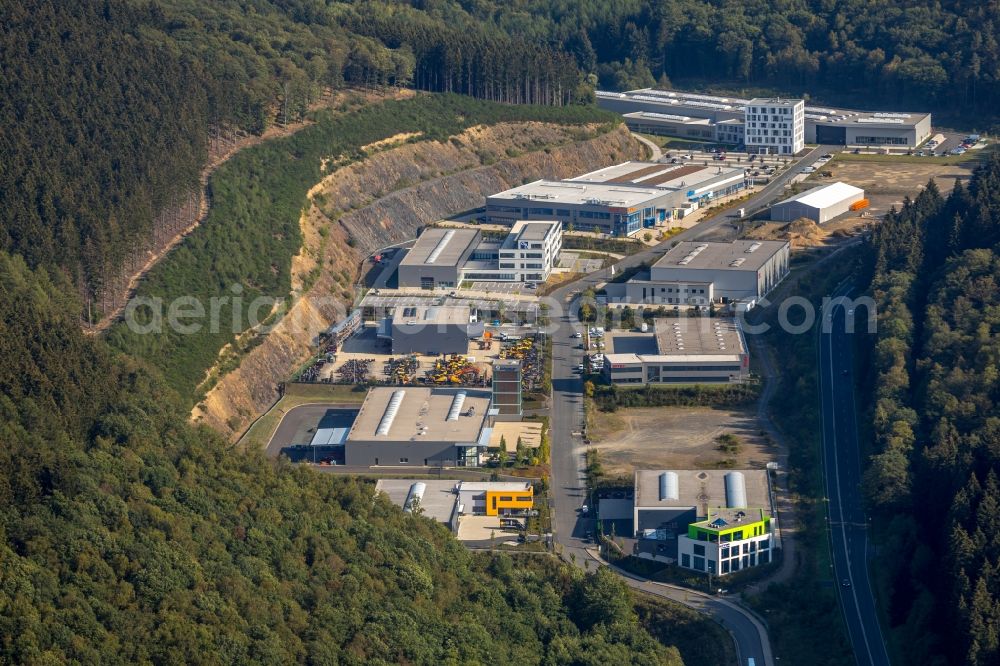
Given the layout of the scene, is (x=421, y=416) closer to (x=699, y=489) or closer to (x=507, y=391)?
(x=507, y=391)

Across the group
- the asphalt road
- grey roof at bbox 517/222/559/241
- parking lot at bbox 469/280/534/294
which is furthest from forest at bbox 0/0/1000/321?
Result: the asphalt road

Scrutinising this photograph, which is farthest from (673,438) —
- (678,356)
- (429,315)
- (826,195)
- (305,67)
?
(305,67)

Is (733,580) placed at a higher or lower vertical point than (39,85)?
lower

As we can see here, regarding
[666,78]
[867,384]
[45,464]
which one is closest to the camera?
[45,464]

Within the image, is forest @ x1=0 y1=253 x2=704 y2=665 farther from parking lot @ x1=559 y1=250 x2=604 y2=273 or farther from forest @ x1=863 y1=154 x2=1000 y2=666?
parking lot @ x1=559 y1=250 x2=604 y2=273

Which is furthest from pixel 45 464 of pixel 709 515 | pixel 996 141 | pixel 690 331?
pixel 996 141

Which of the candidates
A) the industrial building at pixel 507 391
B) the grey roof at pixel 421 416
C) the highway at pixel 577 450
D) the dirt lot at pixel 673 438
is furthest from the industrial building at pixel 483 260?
the dirt lot at pixel 673 438

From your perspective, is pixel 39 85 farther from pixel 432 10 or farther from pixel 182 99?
pixel 432 10
